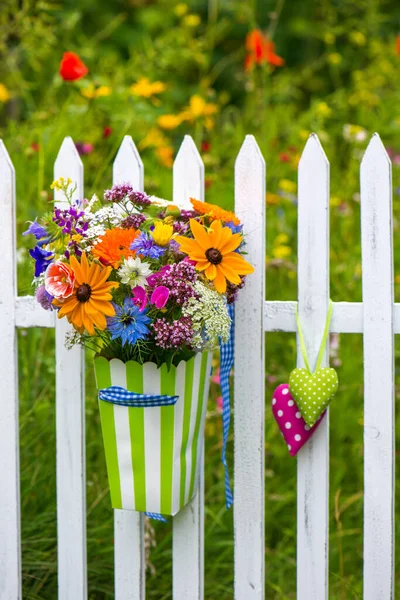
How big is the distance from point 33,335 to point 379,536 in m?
1.14

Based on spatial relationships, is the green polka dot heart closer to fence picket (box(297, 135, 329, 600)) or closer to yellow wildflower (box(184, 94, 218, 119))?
fence picket (box(297, 135, 329, 600))

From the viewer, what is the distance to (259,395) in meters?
1.75

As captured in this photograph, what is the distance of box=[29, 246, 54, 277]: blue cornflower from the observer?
1.53 m

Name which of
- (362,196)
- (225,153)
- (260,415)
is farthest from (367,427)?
(225,153)

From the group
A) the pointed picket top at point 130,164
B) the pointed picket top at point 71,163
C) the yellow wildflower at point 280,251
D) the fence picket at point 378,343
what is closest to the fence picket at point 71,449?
the pointed picket top at point 71,163

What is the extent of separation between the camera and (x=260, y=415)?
1755mm

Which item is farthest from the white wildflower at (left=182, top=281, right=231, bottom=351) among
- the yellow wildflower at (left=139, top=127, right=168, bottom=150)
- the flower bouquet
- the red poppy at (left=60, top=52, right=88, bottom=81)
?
the yellow wildflower at (left=139, top=127, right=168, bottom=150)

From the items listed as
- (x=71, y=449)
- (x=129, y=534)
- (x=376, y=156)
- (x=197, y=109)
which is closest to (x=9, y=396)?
(x=71, y=449)

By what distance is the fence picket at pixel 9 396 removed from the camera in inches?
74.5

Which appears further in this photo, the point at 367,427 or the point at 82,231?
the point at 367,427

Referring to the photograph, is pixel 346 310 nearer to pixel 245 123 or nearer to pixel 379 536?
pixel 379 536

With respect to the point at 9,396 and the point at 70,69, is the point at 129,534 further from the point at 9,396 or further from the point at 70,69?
the point at 70,69

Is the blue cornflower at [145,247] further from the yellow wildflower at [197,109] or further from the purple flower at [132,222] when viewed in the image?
the yellow wildflower at [197,109]

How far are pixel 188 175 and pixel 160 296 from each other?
1.53 feet
